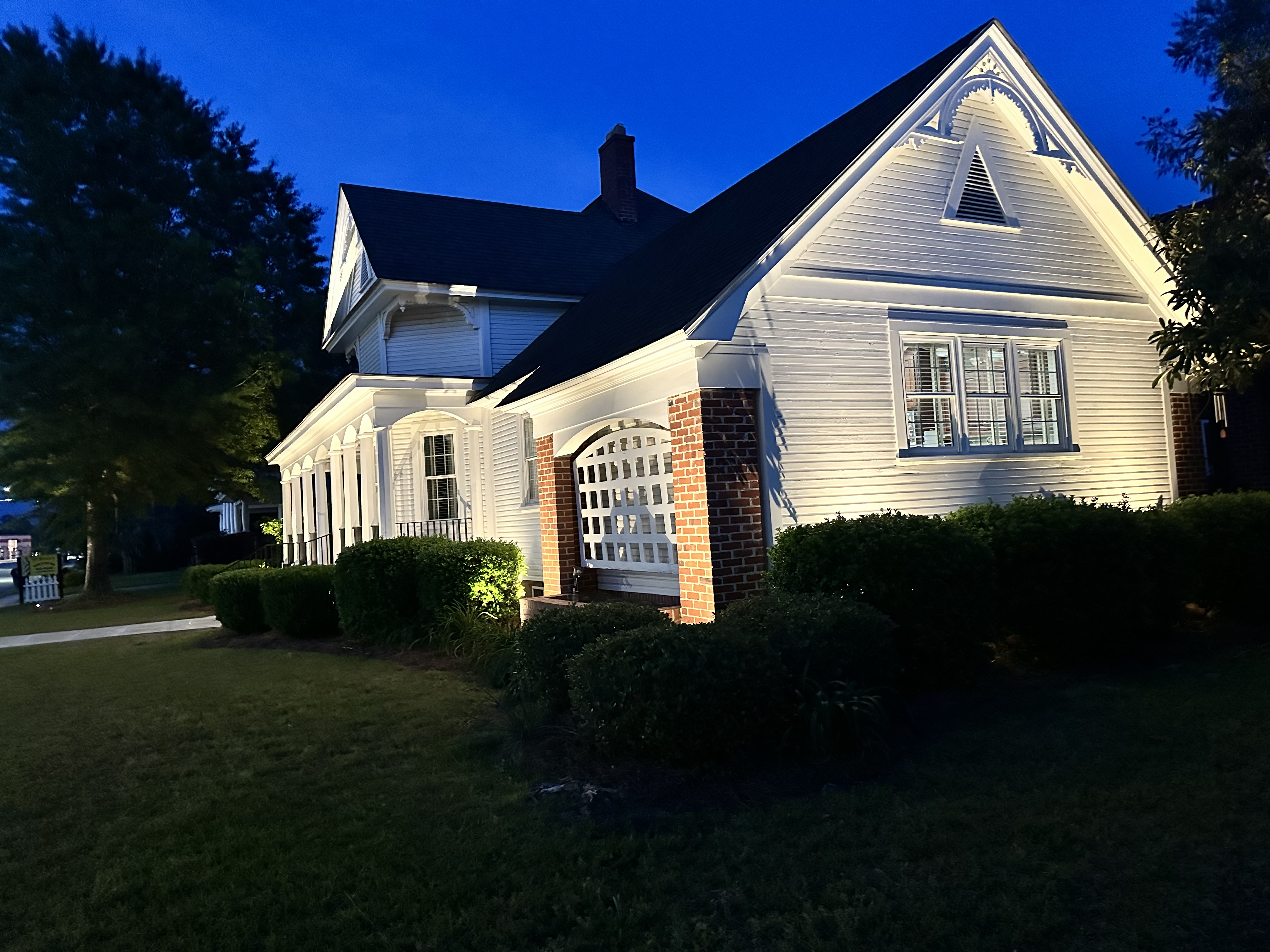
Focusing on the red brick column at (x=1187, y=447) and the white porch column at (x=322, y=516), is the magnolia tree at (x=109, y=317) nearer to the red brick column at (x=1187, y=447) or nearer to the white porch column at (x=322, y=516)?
the white porch column at (x=322, y=516)

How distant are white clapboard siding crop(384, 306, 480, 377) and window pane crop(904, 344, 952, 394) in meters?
9.13

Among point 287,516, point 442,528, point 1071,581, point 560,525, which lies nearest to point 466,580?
point 560,525

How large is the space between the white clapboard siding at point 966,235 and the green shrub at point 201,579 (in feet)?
50.5

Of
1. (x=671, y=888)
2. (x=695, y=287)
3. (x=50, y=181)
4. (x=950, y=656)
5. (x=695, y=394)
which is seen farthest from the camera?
(x=50, y=181)

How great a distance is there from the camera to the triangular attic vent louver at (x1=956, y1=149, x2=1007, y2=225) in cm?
1051

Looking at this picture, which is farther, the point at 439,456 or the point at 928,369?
the point at 439,456

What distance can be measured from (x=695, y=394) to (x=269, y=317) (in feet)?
83.8

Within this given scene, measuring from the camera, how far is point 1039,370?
10820 millimetres

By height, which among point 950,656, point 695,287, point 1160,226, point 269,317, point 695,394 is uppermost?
point 269,317

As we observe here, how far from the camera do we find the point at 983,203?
34.9 feet

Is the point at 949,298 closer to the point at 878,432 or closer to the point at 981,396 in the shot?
the point at 981,396

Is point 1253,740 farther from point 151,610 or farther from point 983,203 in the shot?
point 151,610

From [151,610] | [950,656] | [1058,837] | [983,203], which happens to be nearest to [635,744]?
[1058,837]

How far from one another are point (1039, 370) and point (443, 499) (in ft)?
34.3
